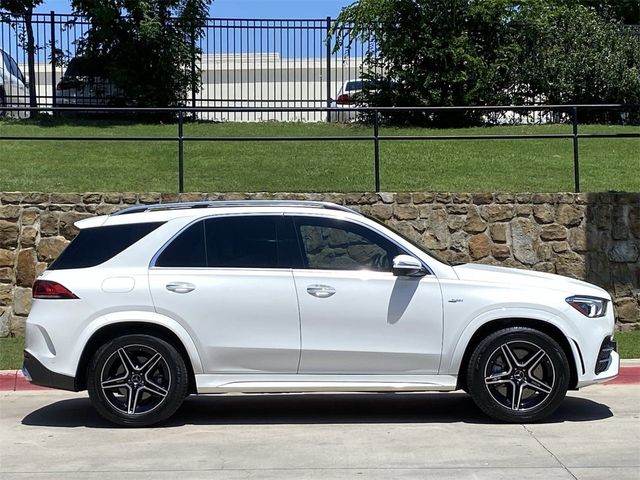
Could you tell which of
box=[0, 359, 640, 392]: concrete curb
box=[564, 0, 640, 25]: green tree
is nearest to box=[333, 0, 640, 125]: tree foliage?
box=[564, 0, 640, 25]: green tree

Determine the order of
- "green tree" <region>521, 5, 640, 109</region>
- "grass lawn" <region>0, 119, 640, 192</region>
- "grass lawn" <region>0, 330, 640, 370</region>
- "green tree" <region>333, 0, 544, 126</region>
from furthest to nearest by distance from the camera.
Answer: "green tree" <region>521, 5, 640, 109</region> → "green tree" <region>333, 0, 544, 126</region> → "grass lawn" <region>0, 119, 640, 192</region> → "grass lawn" <region>0, 330, 640, 370</region>

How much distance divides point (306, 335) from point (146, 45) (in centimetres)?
1434

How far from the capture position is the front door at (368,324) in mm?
7328

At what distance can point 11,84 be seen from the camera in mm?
21219

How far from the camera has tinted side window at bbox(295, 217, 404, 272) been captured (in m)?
7.52

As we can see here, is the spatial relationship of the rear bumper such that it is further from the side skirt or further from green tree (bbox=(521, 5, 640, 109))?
green tree (bbox=(521, 5, 640, 109))

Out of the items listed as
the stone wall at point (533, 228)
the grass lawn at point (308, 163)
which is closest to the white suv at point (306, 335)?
the stone wall at point (533, 228)

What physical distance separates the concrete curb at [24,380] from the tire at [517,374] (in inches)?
84.6

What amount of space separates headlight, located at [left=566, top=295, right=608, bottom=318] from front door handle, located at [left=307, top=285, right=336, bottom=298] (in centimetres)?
189

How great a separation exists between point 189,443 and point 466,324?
2.33 metres

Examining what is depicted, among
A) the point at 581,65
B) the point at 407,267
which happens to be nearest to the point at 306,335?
the point at 407,267

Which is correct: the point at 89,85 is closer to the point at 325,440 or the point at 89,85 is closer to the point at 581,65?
the point at 581,65

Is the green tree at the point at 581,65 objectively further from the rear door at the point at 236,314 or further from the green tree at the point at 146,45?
the rear door at the point at 236,314

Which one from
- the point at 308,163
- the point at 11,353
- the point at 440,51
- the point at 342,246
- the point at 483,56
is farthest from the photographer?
the point at 483,56
